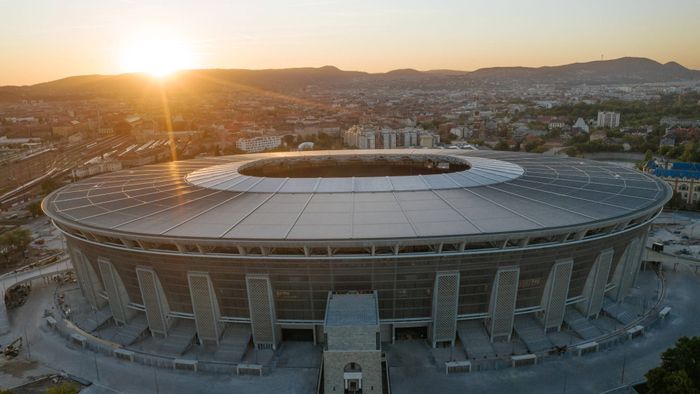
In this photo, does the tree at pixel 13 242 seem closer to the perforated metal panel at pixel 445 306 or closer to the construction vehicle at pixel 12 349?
the construction vehicle at pixel 12 349

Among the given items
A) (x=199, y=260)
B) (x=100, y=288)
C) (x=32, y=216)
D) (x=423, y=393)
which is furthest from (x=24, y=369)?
(x=32, y=216)

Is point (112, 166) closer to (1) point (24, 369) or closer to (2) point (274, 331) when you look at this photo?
(1) point (24, 369)

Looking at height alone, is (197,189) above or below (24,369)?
above

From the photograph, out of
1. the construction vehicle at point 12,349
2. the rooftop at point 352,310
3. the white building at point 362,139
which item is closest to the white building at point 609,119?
the white building at point 362,139

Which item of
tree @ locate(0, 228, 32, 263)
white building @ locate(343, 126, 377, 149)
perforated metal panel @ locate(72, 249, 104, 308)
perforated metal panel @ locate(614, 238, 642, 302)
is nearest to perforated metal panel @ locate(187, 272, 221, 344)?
perforated metal panel @ locate(72, 249, 104, 308)

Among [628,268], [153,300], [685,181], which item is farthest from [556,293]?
[685,181]

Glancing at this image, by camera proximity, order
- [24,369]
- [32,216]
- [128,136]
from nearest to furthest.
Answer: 1. [24,369]
2. [32,216]
3. [128,136]
